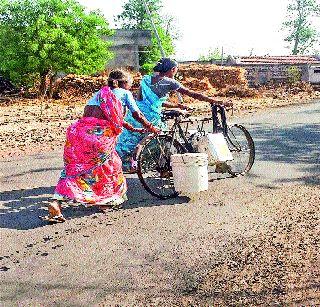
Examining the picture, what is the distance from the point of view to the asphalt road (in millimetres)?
3707

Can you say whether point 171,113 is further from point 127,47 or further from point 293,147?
point 127,47

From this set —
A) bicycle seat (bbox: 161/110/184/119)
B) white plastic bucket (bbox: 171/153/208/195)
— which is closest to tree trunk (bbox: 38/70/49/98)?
bicycle seat (bbox: 161/110/184/119)

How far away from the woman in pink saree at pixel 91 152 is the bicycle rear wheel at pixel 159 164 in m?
0.73

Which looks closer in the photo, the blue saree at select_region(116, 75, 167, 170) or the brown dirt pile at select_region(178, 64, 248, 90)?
the blue saree at select_region(116, 75, 167, 170)

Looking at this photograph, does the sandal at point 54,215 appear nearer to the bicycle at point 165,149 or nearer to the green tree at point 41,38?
the bicycle at point 165,149

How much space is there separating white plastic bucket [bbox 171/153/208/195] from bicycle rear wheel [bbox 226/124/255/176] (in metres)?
1.09

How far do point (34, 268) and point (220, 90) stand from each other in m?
27.9

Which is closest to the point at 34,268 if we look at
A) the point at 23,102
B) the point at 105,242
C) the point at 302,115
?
the point at 105,242

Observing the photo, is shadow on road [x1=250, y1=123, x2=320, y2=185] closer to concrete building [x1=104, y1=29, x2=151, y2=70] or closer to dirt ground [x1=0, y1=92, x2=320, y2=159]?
dirt ground [x1=0, y1=92, x2=320, y2=159]

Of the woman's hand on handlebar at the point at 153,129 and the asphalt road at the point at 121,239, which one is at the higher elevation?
the woman's hand on handlebar at the point at 153,129

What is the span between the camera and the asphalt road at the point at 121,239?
371cm

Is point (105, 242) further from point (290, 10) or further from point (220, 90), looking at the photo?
point (290, 10)

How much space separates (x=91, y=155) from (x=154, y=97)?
1369mm

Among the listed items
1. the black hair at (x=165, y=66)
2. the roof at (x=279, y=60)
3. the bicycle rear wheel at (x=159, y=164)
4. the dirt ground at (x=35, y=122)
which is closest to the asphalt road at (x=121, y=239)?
the bicycle rear wheel at (x=159, y=164)
